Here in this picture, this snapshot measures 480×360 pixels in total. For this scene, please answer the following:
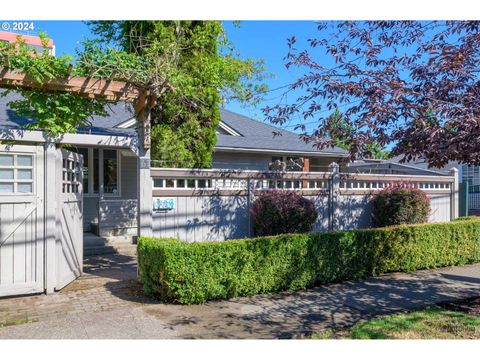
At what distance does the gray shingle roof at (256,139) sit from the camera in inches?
575

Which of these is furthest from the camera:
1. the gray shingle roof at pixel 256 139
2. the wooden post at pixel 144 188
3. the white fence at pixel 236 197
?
the gray shingle roof at pixel 256 139

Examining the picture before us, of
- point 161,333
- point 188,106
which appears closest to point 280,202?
point 188,106

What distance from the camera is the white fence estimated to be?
23.0ft

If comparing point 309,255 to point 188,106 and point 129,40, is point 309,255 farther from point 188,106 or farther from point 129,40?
point 129,40

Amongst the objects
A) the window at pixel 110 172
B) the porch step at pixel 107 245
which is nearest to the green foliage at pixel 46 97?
the porch step at pixel 107 245

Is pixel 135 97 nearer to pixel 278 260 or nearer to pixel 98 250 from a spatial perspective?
pixel 278 260

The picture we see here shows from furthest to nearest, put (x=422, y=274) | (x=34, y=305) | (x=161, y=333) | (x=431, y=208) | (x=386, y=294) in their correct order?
1. (x=431, y=208)
2. (x=422, y=274)
3. (x=386, y=294)
4. (x=34, y=305)
5. (x=161, y=333)

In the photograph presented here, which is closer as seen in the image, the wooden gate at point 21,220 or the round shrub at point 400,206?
the wooden gate at point 21,220

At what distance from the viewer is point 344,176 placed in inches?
372

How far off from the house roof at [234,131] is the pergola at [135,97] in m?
4.12

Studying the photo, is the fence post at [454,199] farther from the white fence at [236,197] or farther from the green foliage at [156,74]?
the green foliage at [156,74]

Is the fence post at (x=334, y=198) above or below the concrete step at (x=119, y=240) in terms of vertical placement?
above

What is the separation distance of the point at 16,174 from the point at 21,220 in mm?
693

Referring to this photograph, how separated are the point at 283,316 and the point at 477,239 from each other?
20.5 feet
